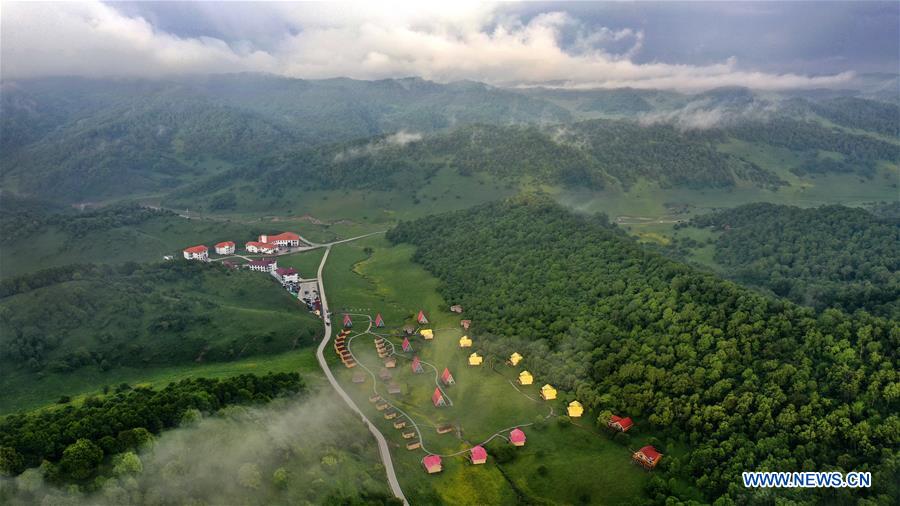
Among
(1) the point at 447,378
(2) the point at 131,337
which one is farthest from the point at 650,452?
(2) the point at 131,337

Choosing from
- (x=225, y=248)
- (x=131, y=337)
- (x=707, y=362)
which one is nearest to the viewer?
(x=707, y=362)

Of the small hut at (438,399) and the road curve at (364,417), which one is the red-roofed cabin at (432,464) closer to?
the road curve at (364,417)

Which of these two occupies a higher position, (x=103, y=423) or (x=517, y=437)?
(x=103, y=423)

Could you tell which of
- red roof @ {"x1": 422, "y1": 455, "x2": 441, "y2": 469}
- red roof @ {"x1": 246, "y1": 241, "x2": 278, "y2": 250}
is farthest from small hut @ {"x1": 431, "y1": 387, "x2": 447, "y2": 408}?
red roof @ {"x1": 246, "y1": 241, "x2": 278, "y2": 250}

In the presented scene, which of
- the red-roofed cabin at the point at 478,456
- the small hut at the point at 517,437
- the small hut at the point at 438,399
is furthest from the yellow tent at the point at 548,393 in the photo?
the red-roofed cabin at the point at 478,456

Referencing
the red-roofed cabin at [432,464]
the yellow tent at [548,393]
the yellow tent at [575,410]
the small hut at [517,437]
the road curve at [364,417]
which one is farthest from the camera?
the yellow tent at [548,393]

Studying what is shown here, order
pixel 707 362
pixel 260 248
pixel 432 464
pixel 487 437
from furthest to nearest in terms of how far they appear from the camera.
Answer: pixel 260 248 < pixel 707 362 < pixel 487 437 < pixel 432 464

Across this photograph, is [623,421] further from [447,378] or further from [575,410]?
[447,378]
